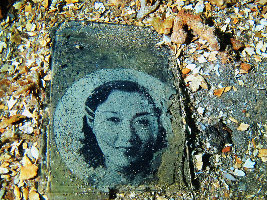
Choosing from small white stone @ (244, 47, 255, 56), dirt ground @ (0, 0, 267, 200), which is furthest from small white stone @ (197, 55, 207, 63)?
small white stone @ (244, 47, 255, 56)

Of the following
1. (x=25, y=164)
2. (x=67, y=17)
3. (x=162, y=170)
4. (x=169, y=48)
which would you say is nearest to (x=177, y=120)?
(x=162, y=170)

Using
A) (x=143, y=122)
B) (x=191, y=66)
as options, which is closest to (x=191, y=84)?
(x=191, y=66)

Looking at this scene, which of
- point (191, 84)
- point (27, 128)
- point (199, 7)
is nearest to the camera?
point (27, 128)

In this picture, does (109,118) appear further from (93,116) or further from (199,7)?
(199,7)

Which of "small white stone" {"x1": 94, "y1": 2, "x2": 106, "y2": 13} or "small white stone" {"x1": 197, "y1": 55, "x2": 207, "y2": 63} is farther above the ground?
"small white stone" {"x1": 94, "y1": 2, "x2": 106, "y2": 13}

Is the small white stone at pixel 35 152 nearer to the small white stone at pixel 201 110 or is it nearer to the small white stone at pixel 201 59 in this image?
the small white stone at pixel 201 110

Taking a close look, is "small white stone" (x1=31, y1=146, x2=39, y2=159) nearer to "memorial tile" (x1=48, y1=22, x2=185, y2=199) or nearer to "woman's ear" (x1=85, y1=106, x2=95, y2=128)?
"memorial tile" (x1=48, y1=22, x2=185, y2=199)
